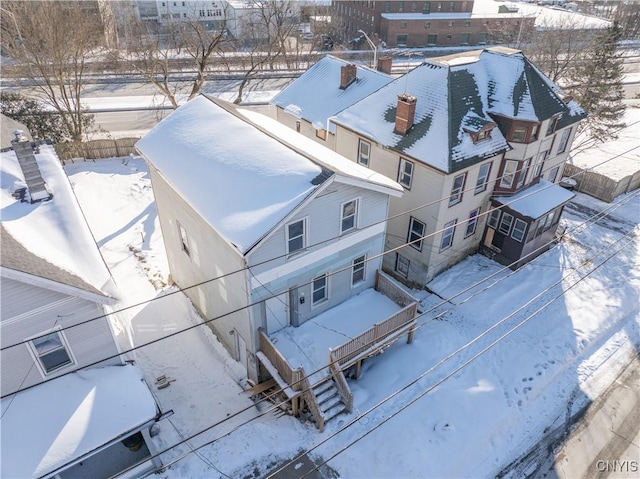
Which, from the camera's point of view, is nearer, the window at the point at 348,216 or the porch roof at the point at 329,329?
the porch roof at the point at 329,329

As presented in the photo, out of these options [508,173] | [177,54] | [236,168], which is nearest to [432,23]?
[177,54]

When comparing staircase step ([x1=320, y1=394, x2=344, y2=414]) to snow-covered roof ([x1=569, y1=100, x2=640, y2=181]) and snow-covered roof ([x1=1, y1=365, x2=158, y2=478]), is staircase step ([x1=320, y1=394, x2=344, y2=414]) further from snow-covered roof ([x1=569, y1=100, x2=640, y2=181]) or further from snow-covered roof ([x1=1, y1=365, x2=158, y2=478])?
snow-covered roof ([x1=569, y1=100, x2=640, y2=181])

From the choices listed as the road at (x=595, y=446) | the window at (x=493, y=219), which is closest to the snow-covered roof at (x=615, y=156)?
the window at (x=493, y=219)

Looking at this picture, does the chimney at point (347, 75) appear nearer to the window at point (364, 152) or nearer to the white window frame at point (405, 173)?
the window at point (364, 152)

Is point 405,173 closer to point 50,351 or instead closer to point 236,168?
point 236,168

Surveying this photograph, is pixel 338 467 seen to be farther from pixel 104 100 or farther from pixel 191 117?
pixel 104 100
